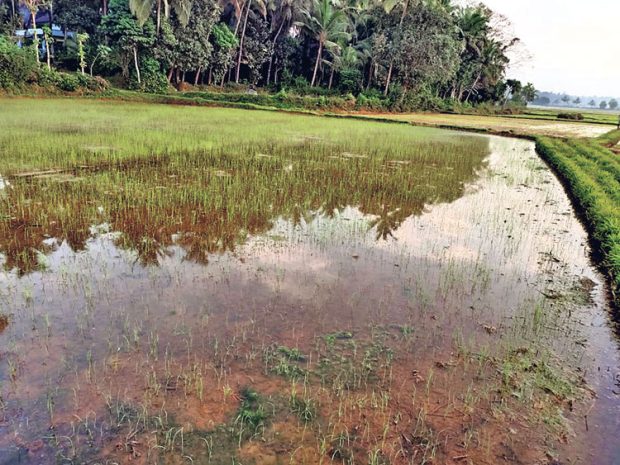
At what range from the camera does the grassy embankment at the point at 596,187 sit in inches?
219

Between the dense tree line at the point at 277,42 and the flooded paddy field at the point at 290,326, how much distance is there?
19894mm

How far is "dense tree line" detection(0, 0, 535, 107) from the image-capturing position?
24812 mm

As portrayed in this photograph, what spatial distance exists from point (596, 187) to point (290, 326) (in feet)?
26.1

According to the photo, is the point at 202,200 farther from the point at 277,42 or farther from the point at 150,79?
the point at 277,42

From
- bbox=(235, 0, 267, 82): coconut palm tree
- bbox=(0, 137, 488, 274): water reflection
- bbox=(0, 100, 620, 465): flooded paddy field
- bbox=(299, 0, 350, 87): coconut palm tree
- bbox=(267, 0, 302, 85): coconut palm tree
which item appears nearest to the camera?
bbox=(0, 100, 620, 465): flooded paddy field

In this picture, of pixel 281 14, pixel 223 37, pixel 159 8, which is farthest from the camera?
pixel 281 14

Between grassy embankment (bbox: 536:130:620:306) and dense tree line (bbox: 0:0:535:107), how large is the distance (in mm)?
16834

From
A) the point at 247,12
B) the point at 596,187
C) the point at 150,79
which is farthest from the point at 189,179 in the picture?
the point at 247,12

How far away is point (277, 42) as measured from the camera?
3303cm

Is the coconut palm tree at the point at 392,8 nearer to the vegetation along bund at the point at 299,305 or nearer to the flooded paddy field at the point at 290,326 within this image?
the vegetation along bund at the point at 299,305

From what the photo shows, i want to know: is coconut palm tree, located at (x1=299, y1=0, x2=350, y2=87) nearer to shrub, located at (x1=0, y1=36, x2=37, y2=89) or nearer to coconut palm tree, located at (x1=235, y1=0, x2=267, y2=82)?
coconut palm tree, located at (x1=235, y1=0, x2=267, y2=82)

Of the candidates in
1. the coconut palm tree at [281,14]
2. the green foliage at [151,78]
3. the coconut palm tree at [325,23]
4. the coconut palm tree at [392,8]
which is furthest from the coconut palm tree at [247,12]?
the coconut palm tree at [392,8]

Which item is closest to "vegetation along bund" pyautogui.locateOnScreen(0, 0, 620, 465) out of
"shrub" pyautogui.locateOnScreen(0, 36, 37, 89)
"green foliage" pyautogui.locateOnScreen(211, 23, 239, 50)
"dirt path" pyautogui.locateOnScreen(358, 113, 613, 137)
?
"dirt path" pyautogui.locateOnScreen(358, 113, 613, 137)

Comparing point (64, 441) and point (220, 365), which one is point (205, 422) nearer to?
point (220, 365)
